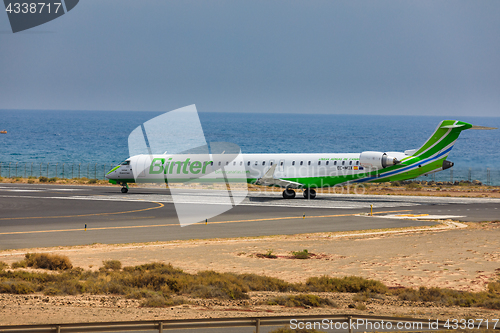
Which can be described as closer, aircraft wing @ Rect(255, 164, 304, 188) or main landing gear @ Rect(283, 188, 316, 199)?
aircraft wing @ Rect(255, 164, 304, 188)

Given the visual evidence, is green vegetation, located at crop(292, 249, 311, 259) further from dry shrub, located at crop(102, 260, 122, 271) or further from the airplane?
the airplane

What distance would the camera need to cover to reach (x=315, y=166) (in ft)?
134

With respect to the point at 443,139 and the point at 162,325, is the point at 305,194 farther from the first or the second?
the point at 162,325

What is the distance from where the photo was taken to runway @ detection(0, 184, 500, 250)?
24.5 metres

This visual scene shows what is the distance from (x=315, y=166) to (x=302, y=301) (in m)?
28.4

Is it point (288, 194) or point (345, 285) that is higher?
point (345, 285)

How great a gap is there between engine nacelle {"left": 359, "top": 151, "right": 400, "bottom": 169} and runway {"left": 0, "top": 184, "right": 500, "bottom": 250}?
3025mm

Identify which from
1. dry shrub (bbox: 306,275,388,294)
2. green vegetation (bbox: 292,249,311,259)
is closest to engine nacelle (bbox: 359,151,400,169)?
green vegetation (bbox: 292,249,311,259)

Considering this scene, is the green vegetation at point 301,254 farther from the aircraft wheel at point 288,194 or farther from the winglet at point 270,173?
the aircraft wheel at point 288,194

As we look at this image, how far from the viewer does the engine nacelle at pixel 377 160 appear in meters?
38.8

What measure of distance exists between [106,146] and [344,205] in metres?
134

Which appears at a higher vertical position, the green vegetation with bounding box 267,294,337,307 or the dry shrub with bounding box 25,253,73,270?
the green vegetation with bounding box 267,294,337,307

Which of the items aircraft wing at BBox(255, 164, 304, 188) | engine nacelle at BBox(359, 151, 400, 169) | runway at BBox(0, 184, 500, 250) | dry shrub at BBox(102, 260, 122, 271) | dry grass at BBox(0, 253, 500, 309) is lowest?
runway at BBox(0, 184, 500, 250)

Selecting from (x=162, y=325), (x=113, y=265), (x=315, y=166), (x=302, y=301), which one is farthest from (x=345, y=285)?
(x=315, y=166)
